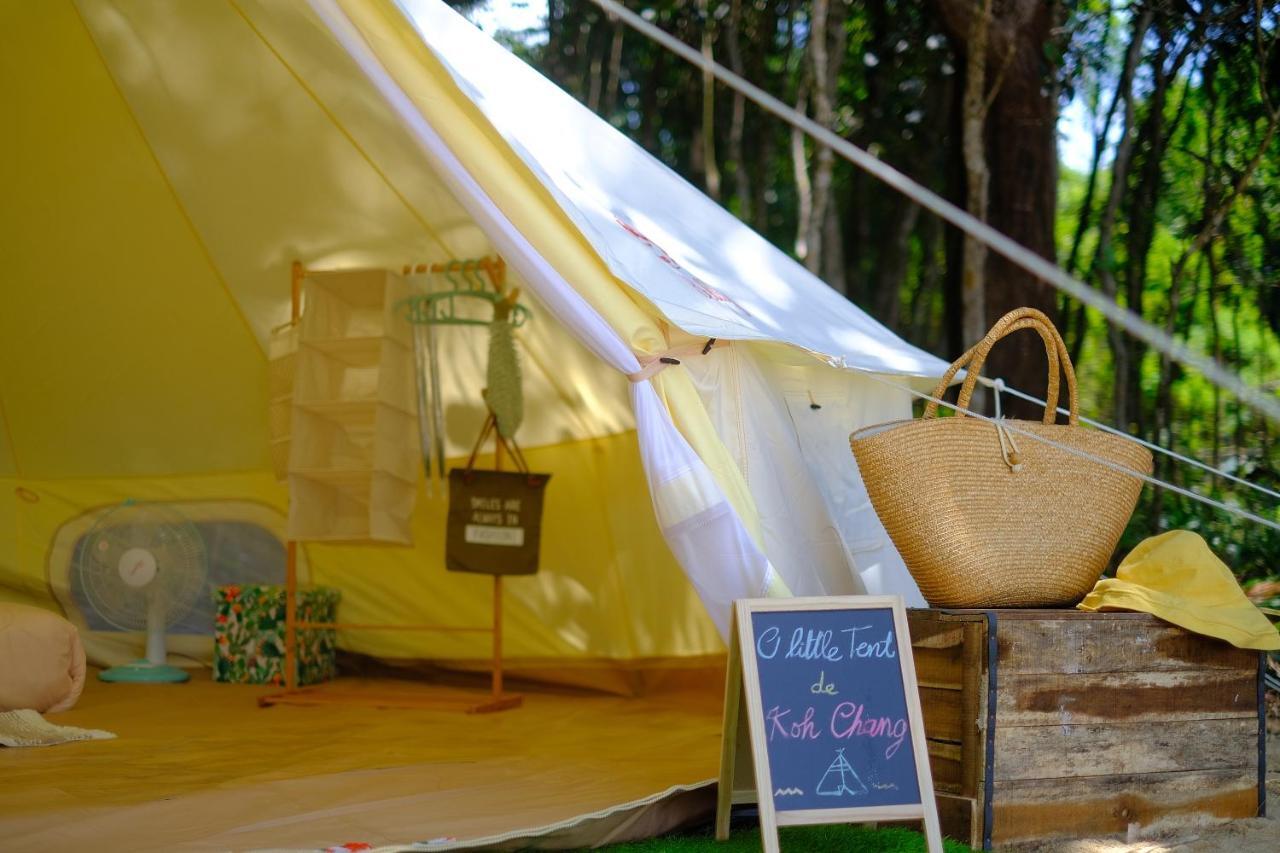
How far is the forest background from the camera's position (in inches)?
188

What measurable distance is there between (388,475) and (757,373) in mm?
1652

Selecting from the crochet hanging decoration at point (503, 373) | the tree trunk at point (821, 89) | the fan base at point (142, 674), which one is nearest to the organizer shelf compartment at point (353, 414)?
the crochet hanging decoration at point (503, 373)

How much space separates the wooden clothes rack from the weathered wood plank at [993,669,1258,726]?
6.30ft

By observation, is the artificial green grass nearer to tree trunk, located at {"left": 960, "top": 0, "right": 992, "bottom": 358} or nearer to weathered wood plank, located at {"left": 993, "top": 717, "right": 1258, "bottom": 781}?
weathered wood plank, located at {"left": 993, "top": 717, "right": 1258, "bottom": 781}

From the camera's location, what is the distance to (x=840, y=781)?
2230 millimetres

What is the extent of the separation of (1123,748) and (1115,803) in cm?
11

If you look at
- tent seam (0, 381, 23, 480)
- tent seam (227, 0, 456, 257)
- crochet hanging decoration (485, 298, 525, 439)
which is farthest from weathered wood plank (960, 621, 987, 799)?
tent seam (0, 381, 23, 480)

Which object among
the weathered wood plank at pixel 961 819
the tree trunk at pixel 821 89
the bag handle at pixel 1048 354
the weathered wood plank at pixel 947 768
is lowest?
the weathered wood plank at pixel 961 819

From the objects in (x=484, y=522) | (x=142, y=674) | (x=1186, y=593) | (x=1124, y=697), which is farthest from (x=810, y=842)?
(x=142, y=674)

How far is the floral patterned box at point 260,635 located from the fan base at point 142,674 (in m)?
0.18

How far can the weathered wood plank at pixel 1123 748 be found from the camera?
2.43m

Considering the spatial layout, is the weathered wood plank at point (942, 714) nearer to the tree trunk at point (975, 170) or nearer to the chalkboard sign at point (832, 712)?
the chalkboard sign at point (832, 712)

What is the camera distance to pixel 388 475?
4.22 meters

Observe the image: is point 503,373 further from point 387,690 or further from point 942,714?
point 942,714
